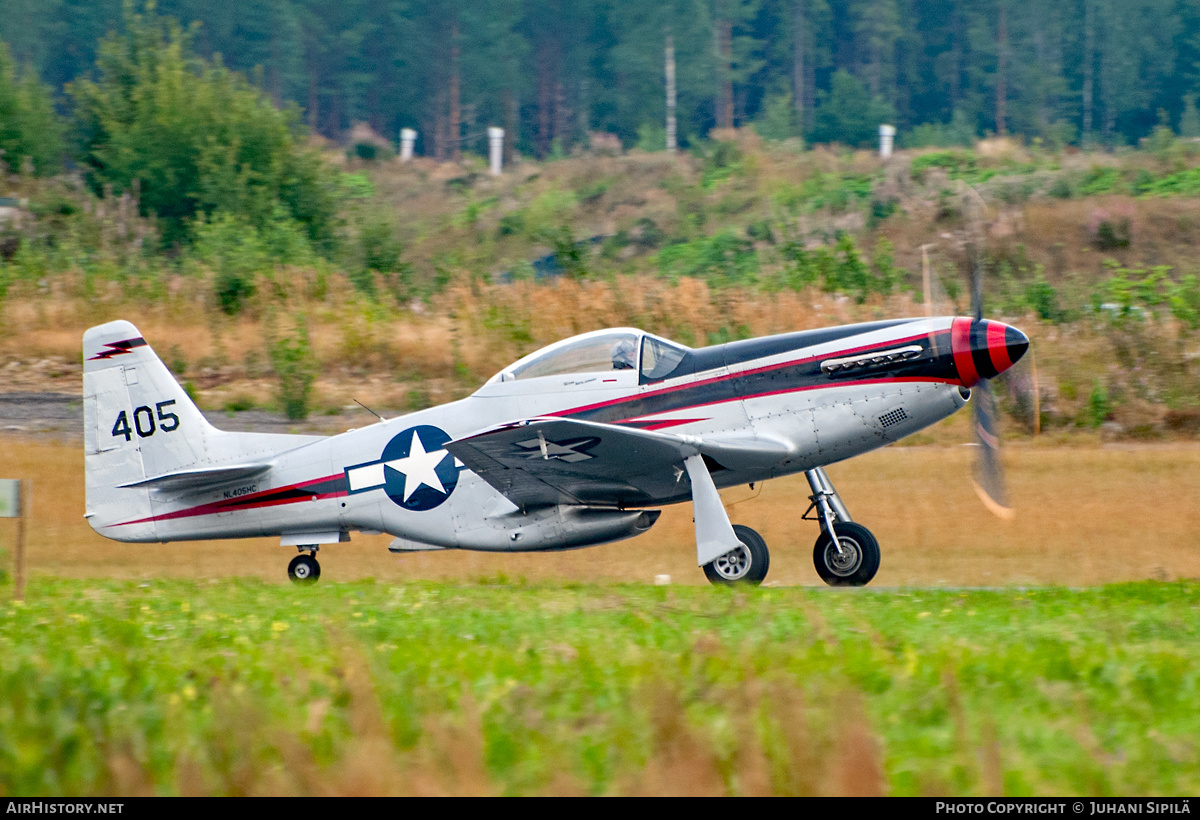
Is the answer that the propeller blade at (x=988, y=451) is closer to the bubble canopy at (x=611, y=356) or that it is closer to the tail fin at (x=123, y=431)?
the bubble canopy at (x=611, y=356)

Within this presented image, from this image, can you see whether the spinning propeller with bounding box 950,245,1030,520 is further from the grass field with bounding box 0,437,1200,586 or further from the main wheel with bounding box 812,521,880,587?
the grass field with bounding box 0,437,1200,586

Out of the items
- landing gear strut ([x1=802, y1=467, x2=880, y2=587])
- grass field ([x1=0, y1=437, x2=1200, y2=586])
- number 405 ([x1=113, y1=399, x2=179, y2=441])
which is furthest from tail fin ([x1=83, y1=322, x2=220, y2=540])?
landing gear strut ([x1=802, y1=467, x2=880, y2=587])

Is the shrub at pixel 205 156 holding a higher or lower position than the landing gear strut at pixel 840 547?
higher

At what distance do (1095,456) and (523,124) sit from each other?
179 feet

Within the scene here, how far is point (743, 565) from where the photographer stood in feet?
32.7

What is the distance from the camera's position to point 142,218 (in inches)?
1184

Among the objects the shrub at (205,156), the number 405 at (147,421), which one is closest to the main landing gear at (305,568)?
the number 405 at (147,421)

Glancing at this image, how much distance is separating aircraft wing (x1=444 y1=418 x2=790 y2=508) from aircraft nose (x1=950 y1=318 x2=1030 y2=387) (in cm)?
163

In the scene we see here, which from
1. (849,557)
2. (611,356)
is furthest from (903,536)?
(611,356)

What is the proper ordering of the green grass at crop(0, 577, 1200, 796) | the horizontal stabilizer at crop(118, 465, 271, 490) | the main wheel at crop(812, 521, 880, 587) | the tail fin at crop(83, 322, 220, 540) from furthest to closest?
the tail fin at crop(83, 322, 220, 540)
the horizontal stabilizer at crop(118, 465, 271, 490)
the main wheel at crop(812, 521, 880, 587)
the green grass at crop(0, 577, 1200, 796)

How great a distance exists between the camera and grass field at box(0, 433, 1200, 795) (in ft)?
12.6

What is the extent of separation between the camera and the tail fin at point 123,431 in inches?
465

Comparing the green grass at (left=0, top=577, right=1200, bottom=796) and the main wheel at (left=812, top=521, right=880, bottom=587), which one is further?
the main wheel at (left=812, top=521, right=880, bottom=587)

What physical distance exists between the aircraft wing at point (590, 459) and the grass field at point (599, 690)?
0.99m
